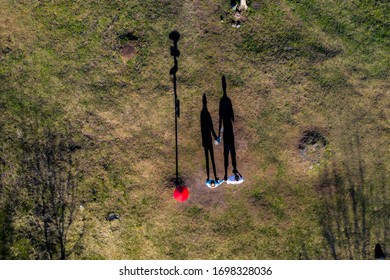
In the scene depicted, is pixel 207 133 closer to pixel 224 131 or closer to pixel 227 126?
pixel 224 131

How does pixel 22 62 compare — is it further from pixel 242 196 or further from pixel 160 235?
pixel 242 196

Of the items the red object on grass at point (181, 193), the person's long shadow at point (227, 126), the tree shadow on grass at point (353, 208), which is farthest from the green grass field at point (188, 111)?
the red object on grass at point (181, 193)

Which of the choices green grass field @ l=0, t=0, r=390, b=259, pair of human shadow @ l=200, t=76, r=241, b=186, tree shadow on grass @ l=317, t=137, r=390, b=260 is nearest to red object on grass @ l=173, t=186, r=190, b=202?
green grass field @ l=0, t=0, r=390, b=259

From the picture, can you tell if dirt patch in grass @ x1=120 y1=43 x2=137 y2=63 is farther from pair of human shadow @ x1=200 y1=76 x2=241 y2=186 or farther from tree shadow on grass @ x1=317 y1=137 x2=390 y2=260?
tree shadow on grass @ x1=317 y1=137 x2=390 y2=260

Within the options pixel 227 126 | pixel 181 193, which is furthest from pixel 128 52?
pixel 181 193

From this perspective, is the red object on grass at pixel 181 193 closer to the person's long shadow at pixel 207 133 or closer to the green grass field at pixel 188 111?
Result: the green grass field at pixel 188 111
